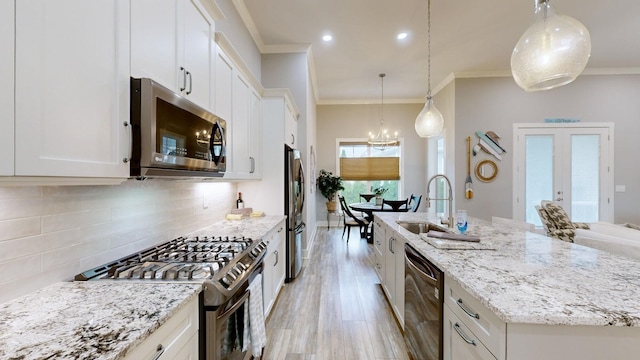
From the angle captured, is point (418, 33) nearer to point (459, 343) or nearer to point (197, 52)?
point (197, 52)

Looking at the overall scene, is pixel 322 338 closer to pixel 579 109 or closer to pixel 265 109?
pixel 265 109

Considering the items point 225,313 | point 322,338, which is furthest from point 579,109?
point 225,313

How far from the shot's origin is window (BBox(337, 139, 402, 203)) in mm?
6992

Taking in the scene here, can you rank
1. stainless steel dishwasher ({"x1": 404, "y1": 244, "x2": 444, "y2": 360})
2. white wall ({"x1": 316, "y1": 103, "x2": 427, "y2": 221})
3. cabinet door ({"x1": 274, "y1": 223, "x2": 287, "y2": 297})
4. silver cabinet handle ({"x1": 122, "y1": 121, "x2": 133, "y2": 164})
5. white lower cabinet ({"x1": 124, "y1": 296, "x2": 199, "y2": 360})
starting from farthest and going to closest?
white wall ({"x1": 316, "y1": 103, "x2": 427, "y2": 221}) < cabinet door ({"x1": 274, "y1": 223, "x2": 287, "y2": 297}) < stainless steel dishwasher ({"x1": 404, "y1": 244, "x2": 444, "y2": 360}) < silver cabinet handle ({"x1": 122, "y1": 121, "x2": 133, "y2": 164}) < white lower cabinet ({"x1": 124, "y1": 296, "x2": 199, "y2": 360})

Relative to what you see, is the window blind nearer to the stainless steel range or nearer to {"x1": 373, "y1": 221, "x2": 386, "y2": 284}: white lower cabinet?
{"x1": 373, "y1": 221, "x2": 386, "y2": 284}: white lower cabinet

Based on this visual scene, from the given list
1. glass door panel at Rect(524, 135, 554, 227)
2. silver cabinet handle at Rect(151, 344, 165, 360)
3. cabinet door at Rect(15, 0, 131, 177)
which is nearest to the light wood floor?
silver cabinet handle at Rect(151, 344, 165, 360)

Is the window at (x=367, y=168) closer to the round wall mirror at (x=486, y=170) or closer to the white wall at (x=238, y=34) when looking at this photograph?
the round wall mirror at (x=486, y=170)

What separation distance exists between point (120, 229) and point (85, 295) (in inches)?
19.1

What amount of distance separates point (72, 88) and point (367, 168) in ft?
21.5

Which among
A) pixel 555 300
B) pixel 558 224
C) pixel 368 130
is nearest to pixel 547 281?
pixel 555 300

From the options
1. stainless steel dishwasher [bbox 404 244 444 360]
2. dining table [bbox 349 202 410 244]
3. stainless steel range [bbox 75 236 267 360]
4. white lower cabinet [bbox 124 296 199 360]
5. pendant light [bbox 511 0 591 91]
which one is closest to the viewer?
white lower cabinet [bbox 124 296 199 360]

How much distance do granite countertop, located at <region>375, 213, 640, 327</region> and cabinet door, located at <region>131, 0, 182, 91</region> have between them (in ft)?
5.58

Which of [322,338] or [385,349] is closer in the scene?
[385,349]

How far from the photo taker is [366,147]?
707cm
